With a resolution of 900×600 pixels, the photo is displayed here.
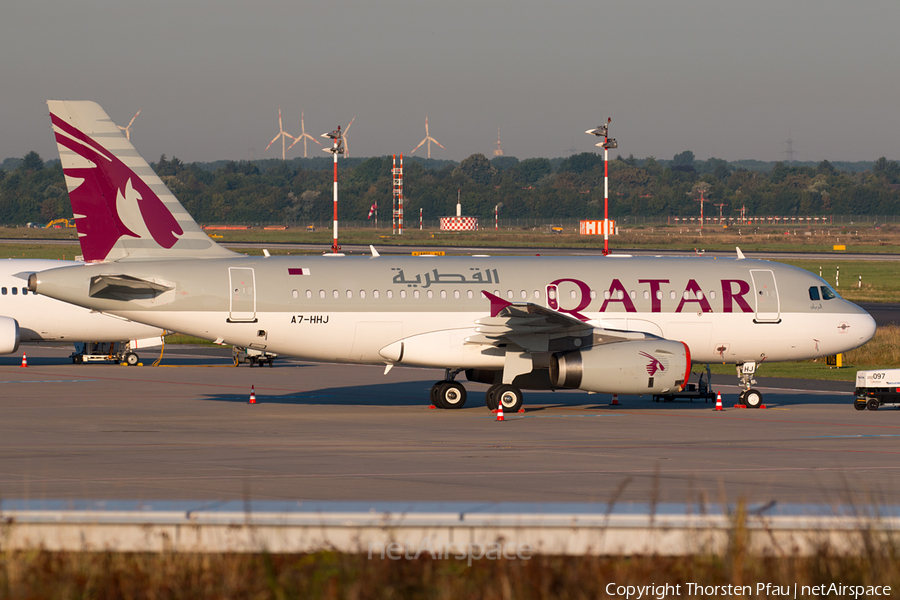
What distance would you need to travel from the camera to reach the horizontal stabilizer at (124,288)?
27.4 meters

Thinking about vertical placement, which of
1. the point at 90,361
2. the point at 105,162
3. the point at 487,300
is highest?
the point at 105,162

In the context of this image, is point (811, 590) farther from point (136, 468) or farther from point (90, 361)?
point (90, 361)

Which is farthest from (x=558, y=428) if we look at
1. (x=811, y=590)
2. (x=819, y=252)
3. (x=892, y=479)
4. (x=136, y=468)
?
(x=819, y=252)

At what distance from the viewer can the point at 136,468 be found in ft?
61.8

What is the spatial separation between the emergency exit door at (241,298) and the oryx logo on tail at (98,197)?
2520 millimetres

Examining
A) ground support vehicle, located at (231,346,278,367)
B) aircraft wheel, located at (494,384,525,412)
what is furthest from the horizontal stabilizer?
ground support vehicle, located at (231,346,278,367)

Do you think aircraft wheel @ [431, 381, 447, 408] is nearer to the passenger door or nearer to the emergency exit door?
the emergency exit door

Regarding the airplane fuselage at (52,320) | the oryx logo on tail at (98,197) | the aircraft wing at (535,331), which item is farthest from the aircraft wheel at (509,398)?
the airplane fuselage at (52,320)

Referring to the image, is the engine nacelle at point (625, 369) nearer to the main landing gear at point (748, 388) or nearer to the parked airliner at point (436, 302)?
the parked airliner at point (436, 302)

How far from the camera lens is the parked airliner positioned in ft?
91.0

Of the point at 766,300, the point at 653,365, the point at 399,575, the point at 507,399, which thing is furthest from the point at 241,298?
the point at 399,575

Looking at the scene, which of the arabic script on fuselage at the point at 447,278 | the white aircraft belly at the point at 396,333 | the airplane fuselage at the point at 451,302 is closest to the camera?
the airplane fuselage at the point at 451,302

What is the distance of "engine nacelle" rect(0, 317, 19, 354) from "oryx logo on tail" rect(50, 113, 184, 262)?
1024 centimetres

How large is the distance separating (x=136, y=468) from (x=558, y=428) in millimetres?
10678
